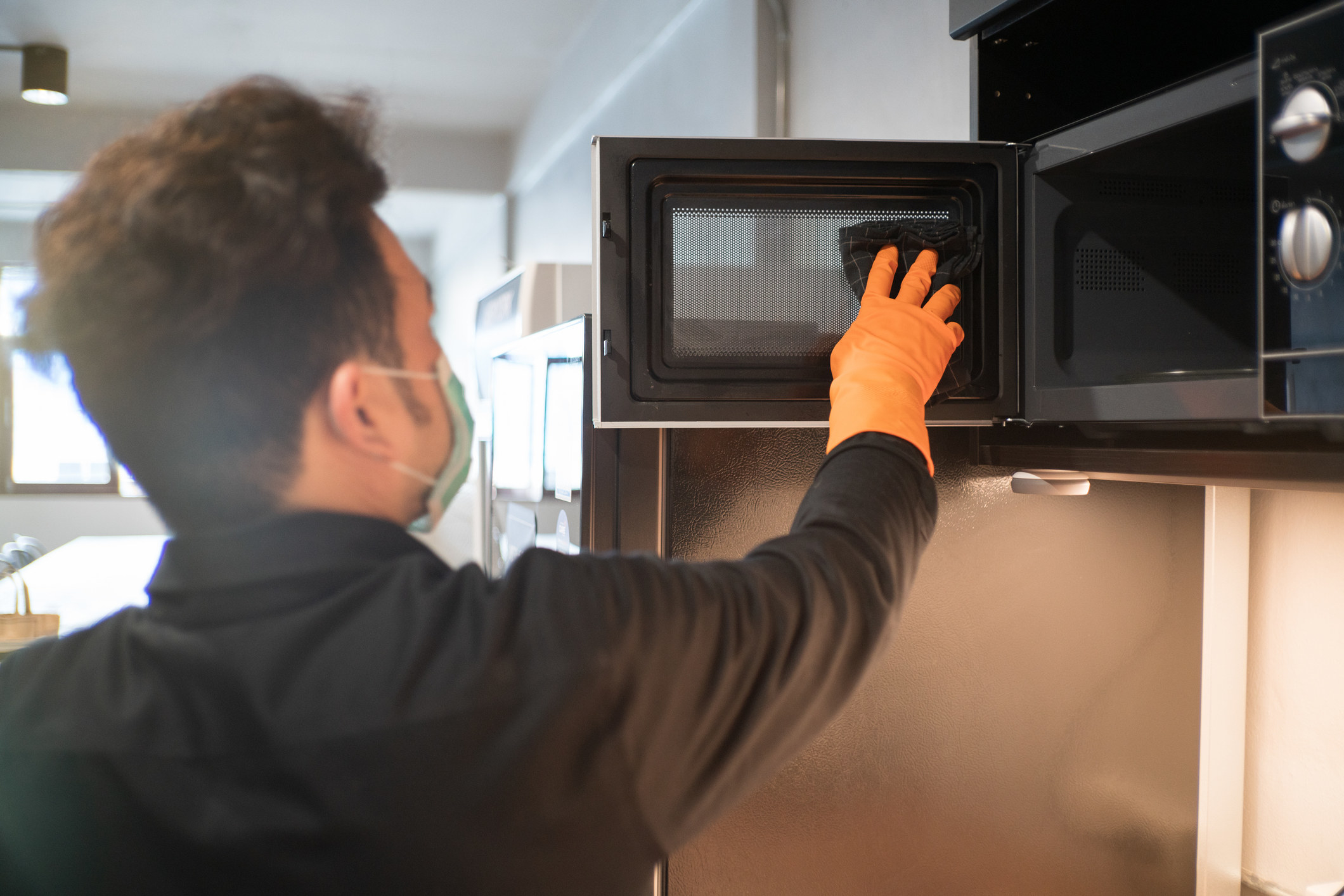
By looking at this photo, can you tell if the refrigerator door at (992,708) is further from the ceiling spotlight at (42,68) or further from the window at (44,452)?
the window at (44,452)

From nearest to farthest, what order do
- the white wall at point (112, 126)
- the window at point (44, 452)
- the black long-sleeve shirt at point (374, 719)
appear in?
the black long-sleeve shirt at point (374, 719), the white wall at point (112, 126), the window at point (44, 452)

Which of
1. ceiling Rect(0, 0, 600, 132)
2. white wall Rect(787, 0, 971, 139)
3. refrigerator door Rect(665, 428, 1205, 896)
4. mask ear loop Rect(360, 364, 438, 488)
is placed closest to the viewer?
mask ear loop Rect(360, 364, 438, 488)

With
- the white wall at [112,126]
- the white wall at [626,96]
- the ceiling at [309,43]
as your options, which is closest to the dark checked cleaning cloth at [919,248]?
the white wall at [626,96]

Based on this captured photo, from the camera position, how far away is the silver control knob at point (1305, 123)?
1.74ft

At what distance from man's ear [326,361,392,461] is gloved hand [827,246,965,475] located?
36 centimetres

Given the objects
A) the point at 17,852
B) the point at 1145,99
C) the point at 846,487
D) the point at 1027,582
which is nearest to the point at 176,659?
the point at 17,852

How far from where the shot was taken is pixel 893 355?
2.63 ft

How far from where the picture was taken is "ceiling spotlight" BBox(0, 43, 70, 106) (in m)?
3.50

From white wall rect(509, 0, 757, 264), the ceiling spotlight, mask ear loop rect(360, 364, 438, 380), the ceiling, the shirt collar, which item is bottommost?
the shirt collar

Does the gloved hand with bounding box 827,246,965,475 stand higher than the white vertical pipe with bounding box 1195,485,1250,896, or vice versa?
the gloved hand with bounding box 827,246,965,475

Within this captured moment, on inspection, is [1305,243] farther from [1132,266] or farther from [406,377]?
[406,377]

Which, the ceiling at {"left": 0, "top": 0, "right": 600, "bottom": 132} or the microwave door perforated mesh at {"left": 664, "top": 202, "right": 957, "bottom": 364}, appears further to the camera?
the ceiling at {"left": 0, "top": 0, "right": 600, "bottom": 132}

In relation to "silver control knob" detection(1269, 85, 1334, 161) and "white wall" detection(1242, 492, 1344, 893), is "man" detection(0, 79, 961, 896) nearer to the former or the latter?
"silver control knob" detection(1269, 85, 1334, 161)

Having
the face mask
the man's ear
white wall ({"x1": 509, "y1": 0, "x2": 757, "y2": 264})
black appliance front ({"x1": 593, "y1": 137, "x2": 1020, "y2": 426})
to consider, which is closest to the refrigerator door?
black appliance front ({"x1": 593, "y1": 137, "x2": 1020, "y2": 426})
